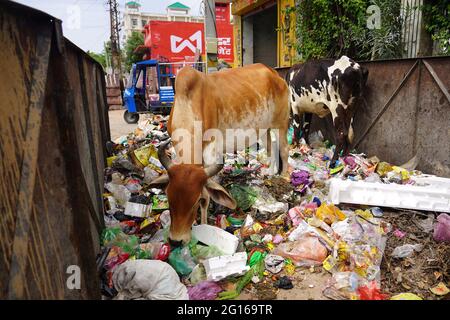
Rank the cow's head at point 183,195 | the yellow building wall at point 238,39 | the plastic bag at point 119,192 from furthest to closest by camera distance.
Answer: the yellow building wall at point 238,39
the plastic bag at point 119,192
the cow's head at point 183,195

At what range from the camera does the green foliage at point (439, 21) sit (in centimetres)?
597

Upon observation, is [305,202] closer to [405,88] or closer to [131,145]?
[405,88]

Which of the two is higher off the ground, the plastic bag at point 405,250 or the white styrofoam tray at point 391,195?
the white styrofoam tray at point 391,195

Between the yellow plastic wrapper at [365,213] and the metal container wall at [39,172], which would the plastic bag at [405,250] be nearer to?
the yellow plastic wrapper at [365,213]

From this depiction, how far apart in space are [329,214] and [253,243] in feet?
2.90

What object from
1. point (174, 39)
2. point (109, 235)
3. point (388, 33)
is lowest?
point (109, 235)

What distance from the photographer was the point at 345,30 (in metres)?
8.02

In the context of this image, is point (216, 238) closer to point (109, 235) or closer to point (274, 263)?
point (274, 263)

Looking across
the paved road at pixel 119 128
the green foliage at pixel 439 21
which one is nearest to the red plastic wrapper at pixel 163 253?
the green foliage at pixel 439 21

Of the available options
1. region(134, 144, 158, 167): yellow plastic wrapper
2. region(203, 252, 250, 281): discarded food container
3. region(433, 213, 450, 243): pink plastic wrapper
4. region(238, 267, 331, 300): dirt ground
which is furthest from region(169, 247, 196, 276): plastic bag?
region(134, 144, 158, 167): yellow plastic wrapper

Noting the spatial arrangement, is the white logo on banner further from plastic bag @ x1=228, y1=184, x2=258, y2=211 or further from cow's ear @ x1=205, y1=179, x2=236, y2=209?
cow's ear @ x1=205, y1=179, x2=236, y2=209

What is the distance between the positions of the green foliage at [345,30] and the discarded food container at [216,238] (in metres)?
6.05

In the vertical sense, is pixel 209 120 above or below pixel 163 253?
above

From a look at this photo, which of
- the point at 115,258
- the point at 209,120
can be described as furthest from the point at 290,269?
the point at 209,120
